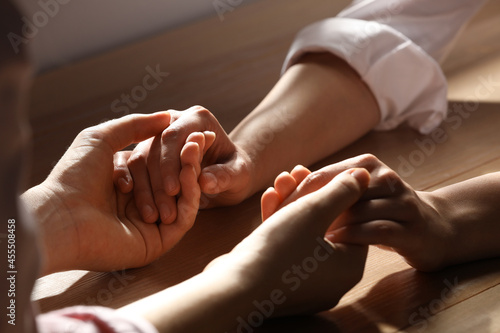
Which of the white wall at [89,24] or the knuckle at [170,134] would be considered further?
the white wall at [89,24]

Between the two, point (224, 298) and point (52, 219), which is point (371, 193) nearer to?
point (224, 298)

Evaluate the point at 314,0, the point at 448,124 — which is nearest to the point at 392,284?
the point at 448,124

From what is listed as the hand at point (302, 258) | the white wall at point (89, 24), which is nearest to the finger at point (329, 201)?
the hand at point (302, 258)

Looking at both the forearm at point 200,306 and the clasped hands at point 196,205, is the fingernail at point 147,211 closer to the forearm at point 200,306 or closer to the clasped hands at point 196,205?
the clasped hands at point 196,205

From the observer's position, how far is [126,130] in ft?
2.42

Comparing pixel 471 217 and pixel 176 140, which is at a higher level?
pixel 176 140

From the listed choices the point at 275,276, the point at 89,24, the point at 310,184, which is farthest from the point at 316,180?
the point at 89,24

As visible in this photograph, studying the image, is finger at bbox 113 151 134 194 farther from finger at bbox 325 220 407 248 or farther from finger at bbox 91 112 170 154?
finger at bbox 325 220 407 248

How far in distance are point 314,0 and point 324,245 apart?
1289mm

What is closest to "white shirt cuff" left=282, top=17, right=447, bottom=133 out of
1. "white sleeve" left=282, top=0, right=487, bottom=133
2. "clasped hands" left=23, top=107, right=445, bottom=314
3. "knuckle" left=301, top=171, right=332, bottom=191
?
"white sleeve" left=282, top=0, right=487, bottom=133

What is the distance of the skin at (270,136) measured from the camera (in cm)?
72

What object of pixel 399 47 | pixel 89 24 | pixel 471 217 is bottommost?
pixel 471 217

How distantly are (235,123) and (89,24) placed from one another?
0.59 m

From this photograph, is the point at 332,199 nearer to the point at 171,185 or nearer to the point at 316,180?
the point at 316,180
